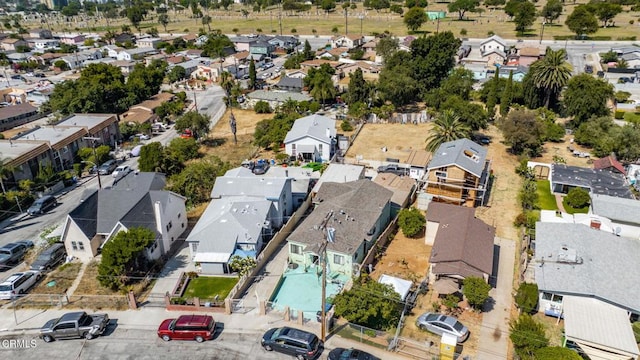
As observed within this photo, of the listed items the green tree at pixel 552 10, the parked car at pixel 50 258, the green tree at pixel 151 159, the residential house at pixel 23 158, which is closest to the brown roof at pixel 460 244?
the parked car at pixel 50 258

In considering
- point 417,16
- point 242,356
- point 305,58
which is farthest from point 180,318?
point 417,16

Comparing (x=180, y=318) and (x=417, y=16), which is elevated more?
(x=417, y=16)

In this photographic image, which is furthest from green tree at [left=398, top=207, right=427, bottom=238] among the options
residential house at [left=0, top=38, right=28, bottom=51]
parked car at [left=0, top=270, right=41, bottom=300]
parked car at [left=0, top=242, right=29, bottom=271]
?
residential house at [left=0, top=38, right=28, bottom=51]

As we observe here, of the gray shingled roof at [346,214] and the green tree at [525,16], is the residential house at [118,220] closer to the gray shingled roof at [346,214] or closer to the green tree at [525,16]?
the gray shingled roof at [346,214]

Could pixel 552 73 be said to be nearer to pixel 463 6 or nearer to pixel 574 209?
pixel 574 209

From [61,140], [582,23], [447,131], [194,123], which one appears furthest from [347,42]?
[61,140]

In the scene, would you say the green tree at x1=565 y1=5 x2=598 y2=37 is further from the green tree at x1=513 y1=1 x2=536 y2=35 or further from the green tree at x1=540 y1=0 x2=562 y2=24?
the green tree at x1=540 y1=0 x2=562 y2=24

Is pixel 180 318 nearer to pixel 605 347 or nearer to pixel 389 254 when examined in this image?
pixel 389 254
